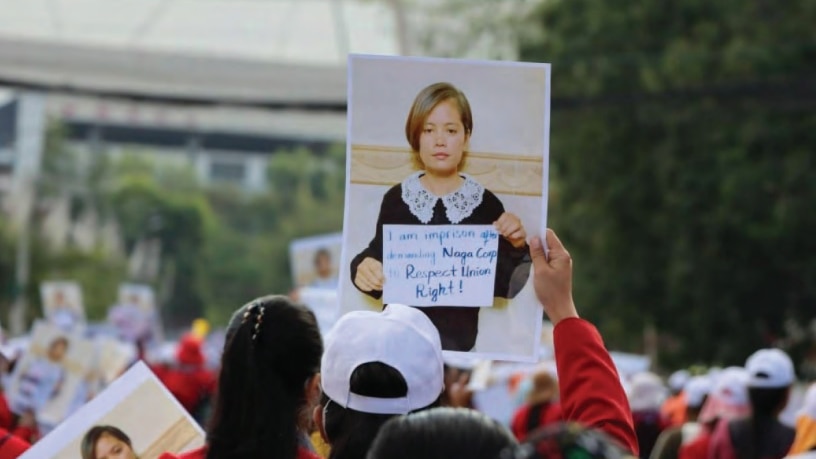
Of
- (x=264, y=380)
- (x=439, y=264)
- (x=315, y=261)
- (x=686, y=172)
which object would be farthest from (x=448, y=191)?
(x=686, y=172)

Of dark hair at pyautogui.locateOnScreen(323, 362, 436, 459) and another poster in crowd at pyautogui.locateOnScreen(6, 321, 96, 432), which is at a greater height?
dark hair at pyautogui.locateOnScreen(323, 362, 436, 459)

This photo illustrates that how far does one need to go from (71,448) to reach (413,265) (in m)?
0.98

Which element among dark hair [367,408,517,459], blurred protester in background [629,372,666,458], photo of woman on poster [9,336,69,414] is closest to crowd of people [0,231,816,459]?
dark hair [367,408,517,459]

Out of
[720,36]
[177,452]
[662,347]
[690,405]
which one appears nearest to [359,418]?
[177,452]

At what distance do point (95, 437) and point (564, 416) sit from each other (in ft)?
4.27

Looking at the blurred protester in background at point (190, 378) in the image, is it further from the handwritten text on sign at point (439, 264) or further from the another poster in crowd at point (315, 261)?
the handwritten text on sign at point (439, 264)

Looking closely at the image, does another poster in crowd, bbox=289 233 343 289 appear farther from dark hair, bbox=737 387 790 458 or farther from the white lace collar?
the white lace collar

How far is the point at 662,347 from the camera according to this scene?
31.1m

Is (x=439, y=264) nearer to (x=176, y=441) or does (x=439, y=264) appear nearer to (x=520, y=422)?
(x=176, y=441)

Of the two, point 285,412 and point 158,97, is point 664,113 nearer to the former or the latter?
point 158,97

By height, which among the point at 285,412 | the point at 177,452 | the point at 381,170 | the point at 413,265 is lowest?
the point at 177,452

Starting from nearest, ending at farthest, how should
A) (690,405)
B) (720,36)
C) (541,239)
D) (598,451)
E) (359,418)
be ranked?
(598,451), (359,418), (541,239), (690,405), (720,36)

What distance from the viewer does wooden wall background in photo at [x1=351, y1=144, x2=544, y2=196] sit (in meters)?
3.32

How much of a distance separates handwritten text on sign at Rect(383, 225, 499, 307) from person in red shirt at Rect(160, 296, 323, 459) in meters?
0.48
